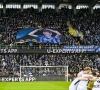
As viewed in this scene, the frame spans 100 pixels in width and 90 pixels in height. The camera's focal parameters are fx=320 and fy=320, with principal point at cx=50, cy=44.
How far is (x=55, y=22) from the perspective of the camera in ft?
201

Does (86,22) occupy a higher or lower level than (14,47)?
higher

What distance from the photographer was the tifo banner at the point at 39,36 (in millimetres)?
56034

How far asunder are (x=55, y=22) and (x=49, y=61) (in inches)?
488

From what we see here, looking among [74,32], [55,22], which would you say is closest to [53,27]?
[55,22]

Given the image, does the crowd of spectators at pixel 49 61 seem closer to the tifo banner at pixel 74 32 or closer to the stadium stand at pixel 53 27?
the stadium stand at pixel 53 27

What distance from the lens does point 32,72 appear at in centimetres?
4425

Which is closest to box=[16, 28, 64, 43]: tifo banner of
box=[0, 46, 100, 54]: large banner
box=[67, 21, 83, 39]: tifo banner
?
box=[67, 21, 83, 39]: tifo banner

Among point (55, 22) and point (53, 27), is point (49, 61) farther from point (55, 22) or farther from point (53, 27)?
point (55, 22)

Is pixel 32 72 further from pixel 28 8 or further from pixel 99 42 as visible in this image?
pixel 28 8

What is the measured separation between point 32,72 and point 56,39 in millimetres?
13681

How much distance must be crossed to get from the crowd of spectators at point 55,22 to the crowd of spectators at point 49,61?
3.07 meters

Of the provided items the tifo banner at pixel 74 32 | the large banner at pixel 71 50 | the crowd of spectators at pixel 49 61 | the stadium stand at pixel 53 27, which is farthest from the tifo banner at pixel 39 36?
the crowd of spectators at pixel 49 61

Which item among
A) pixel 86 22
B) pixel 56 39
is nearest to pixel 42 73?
pixel 56 39

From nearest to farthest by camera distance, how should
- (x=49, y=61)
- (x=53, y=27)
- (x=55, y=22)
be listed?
(x=49, y=61) < (x=53, y=27) < (x=55, y=22)
